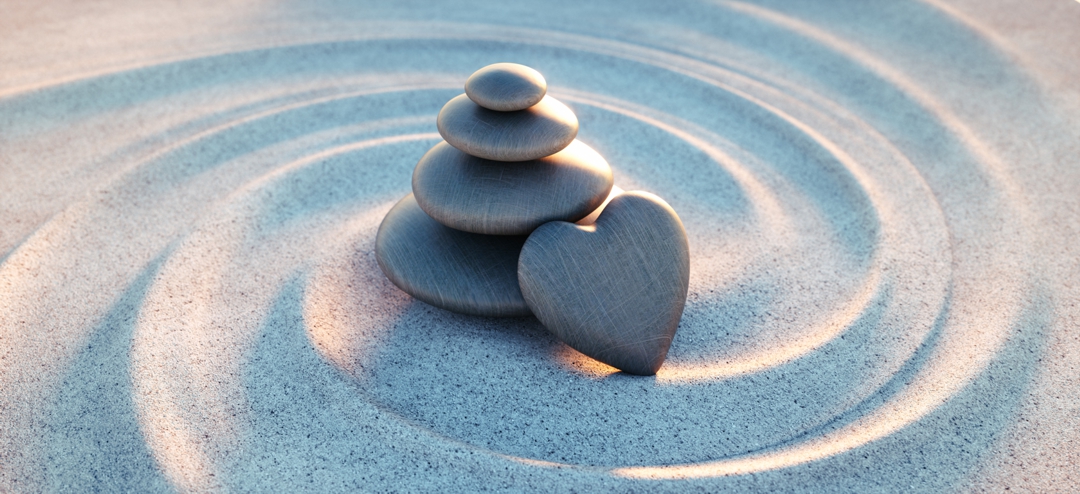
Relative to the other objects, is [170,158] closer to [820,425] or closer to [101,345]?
[101,345]

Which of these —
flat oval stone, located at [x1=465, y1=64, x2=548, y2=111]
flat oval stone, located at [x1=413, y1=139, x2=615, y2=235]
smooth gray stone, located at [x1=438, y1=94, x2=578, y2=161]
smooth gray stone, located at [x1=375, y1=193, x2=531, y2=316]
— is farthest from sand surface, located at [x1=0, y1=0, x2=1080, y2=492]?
flat oval stone, located at [x1=465, y1=64, x2=548, y2=111]

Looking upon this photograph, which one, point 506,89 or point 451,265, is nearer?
point 506,89

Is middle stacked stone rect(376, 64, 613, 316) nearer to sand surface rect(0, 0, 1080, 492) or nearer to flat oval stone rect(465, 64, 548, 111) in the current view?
flat oval stone rect(465, 64, 548, 111)

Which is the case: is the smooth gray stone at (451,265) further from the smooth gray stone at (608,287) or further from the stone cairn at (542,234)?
the smooth gray stone at (608,287)

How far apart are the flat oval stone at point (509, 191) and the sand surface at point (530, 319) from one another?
0.57 meters

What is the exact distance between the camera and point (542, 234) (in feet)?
11.6

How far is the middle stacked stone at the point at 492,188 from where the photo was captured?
354 cm

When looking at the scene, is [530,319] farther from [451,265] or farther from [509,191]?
[509,191]

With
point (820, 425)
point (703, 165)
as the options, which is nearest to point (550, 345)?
point (820, 425)

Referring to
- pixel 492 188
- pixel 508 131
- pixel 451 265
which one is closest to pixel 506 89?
pixel 508 131

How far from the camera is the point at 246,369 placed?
3521mm

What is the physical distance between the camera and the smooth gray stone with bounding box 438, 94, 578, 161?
3.53 meters

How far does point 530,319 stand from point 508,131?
3.17ft

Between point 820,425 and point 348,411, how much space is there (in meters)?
2.00
